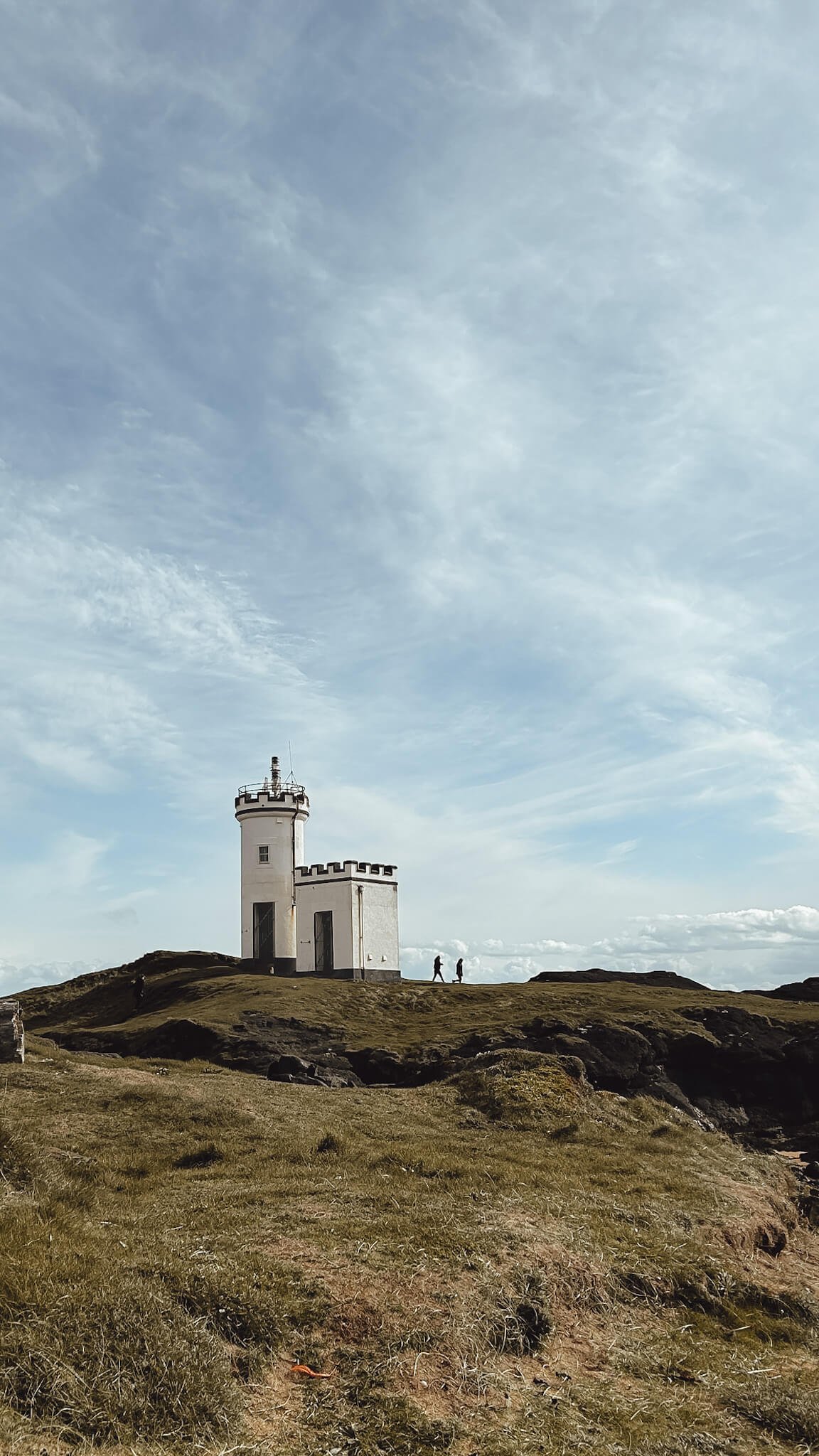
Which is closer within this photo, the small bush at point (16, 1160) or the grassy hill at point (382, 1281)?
the grassy hill at point (382, 1281)

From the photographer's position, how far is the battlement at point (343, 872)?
60.0m

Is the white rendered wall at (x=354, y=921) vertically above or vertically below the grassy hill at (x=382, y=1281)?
above

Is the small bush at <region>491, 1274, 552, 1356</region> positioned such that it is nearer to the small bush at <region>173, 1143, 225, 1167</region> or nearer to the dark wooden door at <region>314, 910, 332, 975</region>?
the small bush at <region>173, 1143, 225, 1167</region>

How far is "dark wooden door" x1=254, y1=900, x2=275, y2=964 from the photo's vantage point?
61500 millimetres

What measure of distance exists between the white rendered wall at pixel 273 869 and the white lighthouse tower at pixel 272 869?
0.04 metres

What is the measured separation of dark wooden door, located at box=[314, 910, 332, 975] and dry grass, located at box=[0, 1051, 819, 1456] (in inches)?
1493

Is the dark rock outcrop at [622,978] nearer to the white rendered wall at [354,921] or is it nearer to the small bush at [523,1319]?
the white rendered wall at [354,921]

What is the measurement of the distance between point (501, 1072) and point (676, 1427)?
20.4 m

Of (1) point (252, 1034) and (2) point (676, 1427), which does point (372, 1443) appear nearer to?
(2) point (676, 1427)

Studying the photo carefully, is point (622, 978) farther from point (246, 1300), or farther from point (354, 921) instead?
point (246, 1300)

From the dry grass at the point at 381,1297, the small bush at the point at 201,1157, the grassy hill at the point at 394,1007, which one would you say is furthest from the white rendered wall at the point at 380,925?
the small bush at the point at 201,1157

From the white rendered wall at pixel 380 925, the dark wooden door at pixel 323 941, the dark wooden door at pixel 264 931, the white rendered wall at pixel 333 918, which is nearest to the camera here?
the white rendered wall at pixel 333 918

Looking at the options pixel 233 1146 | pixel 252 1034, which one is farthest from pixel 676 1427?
pixel 252 1034

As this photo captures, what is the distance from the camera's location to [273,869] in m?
62.3
